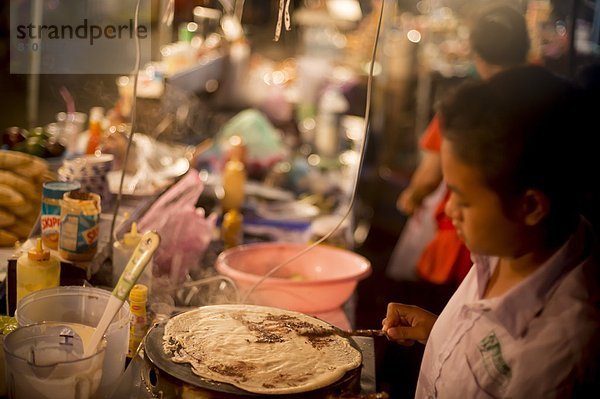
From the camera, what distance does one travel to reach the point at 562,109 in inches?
55.7

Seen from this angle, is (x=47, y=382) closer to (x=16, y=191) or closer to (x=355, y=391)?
(x=355, y=391)

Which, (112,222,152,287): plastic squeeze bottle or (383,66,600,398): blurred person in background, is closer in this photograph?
(383,66,600,398): blurred person in background

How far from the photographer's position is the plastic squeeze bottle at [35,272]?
6.29 ft

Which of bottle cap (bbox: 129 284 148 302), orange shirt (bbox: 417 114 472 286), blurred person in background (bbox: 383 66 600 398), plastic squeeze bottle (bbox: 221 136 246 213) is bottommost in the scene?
orange shirt (bbox: 417 114 472 286)

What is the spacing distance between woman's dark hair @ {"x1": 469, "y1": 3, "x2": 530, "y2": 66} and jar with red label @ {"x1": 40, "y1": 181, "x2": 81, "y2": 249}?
6.85ft

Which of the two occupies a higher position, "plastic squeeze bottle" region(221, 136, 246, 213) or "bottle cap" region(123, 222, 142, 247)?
"bottle cap" region(123, 222, 142, 247)

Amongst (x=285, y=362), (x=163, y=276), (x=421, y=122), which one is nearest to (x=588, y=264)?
(x=285, y=362)

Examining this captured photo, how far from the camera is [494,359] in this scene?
1.53m

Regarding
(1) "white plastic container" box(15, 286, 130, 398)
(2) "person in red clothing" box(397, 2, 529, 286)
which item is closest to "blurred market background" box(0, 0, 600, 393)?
(2) "person in red clothing" box(397, 2, 529, 286)

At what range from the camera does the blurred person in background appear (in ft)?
4.66

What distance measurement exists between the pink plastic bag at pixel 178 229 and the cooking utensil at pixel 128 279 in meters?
0.94

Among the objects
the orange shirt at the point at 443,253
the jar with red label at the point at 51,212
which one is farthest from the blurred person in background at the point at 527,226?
the orange shirt at the point at 443,253

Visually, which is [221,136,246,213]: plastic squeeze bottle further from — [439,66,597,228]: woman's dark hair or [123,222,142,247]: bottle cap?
[439,66,597,228]: woman's dark hair

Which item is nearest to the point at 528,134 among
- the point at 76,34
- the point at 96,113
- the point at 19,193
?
the point at 76,34
